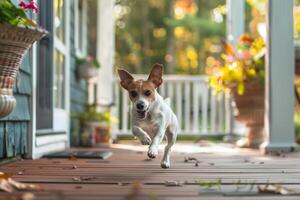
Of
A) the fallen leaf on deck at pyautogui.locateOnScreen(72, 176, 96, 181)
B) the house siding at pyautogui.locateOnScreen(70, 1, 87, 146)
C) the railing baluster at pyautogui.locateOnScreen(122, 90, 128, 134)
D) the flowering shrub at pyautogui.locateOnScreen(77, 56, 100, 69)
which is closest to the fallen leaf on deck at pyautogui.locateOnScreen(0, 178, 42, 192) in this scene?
the fallen leaf on deck at pyautogui.locateOnScreen(72, 176, 96, 181)

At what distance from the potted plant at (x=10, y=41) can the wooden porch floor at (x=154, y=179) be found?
451mm

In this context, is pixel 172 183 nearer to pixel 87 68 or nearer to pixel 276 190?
pixel 276 190

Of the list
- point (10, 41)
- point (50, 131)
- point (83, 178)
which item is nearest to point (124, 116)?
point (50, 131)

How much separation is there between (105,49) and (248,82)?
9.30ft

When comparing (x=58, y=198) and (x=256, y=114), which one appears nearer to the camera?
(x=58, y=198)

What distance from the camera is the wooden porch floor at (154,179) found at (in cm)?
A: 209

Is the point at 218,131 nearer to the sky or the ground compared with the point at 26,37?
nearer to the ground

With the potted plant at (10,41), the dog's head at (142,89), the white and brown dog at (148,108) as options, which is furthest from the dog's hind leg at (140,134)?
the potted plant at (10,41)

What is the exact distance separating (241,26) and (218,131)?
2138 mm

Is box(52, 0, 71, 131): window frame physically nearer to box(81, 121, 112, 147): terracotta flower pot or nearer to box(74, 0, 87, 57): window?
box(81, 121, 112, 147): terracotta flower pot

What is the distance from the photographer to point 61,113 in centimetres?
564

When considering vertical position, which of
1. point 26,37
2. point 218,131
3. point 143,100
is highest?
point 26,37

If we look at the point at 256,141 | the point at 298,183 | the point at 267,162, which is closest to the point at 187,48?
the point at 256,141

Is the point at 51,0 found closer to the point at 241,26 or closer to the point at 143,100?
the point at 143,100
